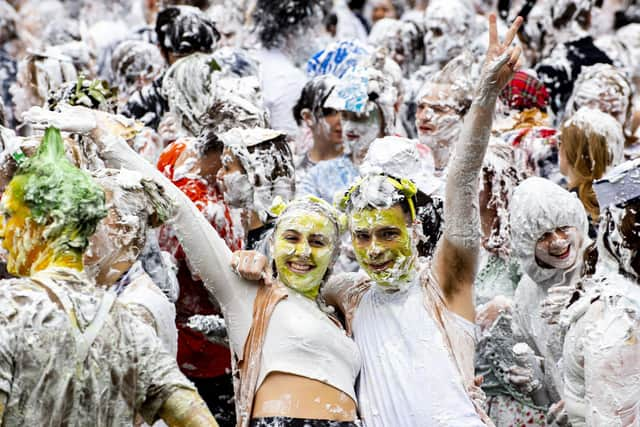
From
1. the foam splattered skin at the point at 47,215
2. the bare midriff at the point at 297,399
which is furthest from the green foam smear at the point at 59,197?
the bare midriff at the point at 297,399

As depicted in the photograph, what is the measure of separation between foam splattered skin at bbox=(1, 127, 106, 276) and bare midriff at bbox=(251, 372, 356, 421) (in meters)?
1.34

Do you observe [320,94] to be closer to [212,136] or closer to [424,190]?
[212,136]

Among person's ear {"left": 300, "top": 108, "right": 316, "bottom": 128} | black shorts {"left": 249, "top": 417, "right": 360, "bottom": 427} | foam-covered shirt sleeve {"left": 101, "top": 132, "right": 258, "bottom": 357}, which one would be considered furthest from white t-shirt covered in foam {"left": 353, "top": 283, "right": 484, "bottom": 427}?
person's ear {"left": 300, "top": 108, "right": 316, "bottom": 128}

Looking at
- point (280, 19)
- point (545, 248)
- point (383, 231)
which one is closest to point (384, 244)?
point (383, 231)

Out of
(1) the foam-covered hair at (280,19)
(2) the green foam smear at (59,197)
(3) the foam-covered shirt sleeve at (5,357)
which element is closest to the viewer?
(3) the foam-covered shirt sleeve at (5,357)

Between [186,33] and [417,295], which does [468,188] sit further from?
[186,33]

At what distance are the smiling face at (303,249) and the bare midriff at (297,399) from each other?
434 mm

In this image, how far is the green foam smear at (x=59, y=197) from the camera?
3.90 meters

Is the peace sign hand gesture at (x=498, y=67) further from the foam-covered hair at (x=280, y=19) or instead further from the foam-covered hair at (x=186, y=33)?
the foam-covered hair at (x=280, y=19)

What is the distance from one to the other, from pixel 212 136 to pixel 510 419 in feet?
7.10

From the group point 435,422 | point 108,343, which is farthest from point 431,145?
point 108,343

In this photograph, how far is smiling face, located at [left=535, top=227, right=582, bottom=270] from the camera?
21.0 ft

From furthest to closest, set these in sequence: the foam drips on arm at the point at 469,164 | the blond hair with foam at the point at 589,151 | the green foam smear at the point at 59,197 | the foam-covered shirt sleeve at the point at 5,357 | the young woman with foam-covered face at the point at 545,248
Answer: the blond hair with foam at the point at 589,151 < the young woman with foam-covered face at the point at 545,248 < the foam drips on arm at the point at 469,164 < the green foam smear at the point at 59,197 < the foam-covered shirt sleeve at the point at 5,357

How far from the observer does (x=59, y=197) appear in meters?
3.91
